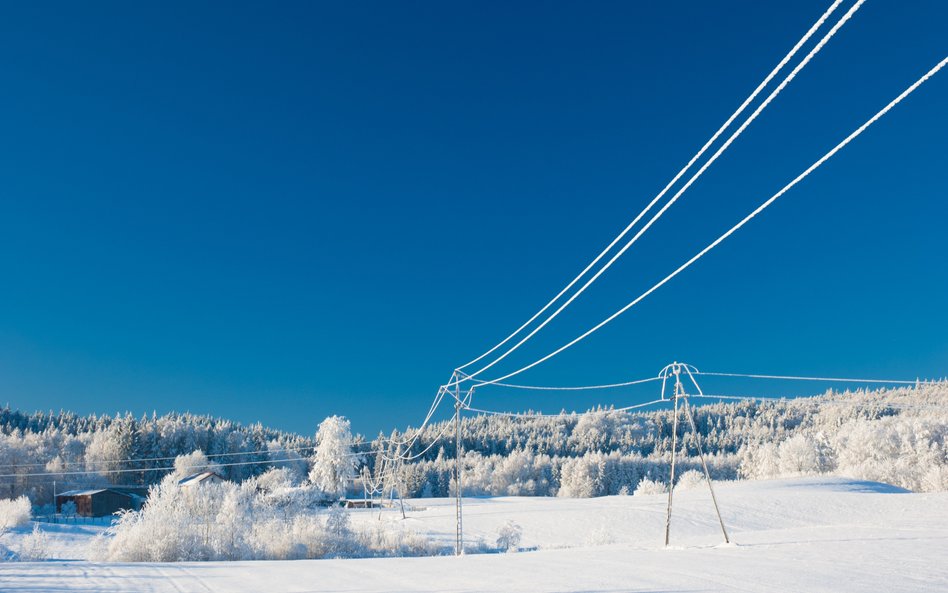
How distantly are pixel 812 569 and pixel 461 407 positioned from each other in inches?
862

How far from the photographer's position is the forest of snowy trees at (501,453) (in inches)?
2958

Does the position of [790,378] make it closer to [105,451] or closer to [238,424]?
[105,451]

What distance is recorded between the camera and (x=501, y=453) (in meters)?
151

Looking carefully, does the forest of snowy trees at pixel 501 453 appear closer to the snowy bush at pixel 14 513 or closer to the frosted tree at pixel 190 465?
the frosted tree at pixel 190 465

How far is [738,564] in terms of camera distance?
1538 centimetres

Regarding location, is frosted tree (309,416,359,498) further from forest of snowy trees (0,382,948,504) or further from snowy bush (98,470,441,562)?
snowy bush (98,470,441,562)

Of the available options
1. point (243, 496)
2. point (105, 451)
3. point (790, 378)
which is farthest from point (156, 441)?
point (790, 378)

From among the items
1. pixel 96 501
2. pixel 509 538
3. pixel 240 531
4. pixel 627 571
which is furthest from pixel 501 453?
pixel 627 571

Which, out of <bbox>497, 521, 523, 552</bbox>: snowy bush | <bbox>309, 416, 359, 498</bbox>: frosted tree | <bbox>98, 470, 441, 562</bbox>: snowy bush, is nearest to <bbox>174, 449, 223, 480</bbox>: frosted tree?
<bbox>309, 416, 359, 498</bbox>: frosted tree

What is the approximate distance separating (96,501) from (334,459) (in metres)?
25.7

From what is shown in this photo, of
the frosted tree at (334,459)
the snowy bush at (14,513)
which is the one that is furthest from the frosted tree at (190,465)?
the snowy bush at (14,513)

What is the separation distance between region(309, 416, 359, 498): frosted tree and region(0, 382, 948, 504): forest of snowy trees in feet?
1.61

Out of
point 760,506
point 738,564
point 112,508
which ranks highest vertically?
point 738,564

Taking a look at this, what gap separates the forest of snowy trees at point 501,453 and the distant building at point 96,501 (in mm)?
4806
